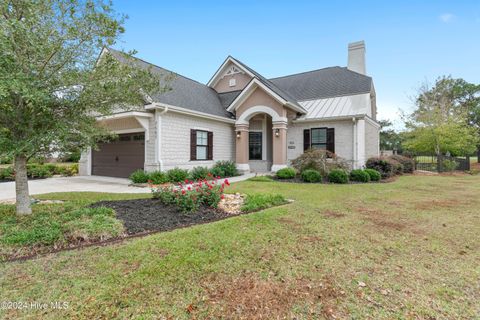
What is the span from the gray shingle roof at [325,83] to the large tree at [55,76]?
13711 millimetres

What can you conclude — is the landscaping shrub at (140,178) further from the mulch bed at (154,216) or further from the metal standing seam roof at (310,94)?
the mulch bed at (154,216)

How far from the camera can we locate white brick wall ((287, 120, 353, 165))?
1337 cm

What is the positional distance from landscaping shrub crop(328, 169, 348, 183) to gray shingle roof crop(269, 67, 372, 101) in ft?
21.8

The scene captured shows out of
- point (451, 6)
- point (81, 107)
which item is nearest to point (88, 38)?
point (81, 107)

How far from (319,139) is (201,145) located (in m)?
7.00

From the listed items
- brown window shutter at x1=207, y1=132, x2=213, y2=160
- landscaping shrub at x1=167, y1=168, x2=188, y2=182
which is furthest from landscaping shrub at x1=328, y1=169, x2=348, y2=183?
landscaping shrub at x1=167, y1=168, x2=188, y2=182

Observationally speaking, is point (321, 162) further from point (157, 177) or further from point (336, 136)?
point (157, 177)

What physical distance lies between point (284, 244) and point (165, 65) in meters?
13.7

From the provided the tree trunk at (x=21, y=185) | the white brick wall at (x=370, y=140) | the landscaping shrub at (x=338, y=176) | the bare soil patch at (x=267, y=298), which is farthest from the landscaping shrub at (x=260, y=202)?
the white brick wall at (x=370, y=140)

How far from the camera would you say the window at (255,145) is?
51.2ft

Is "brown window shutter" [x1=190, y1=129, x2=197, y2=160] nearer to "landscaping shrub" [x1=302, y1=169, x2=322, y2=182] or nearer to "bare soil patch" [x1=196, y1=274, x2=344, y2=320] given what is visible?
"landscaping shrub" [x1=302, y1=169, x2=322, y2=182]

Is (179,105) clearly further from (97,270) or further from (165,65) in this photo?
(97,270)

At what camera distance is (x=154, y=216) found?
16.9 ft

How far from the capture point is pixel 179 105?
1169cm
